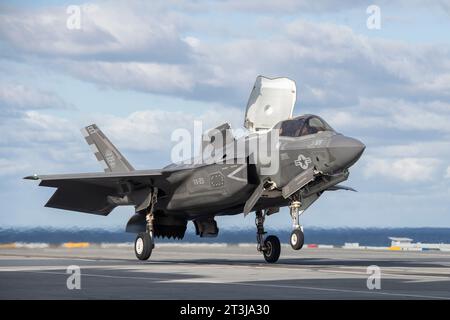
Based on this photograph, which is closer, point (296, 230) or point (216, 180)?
point (296, 230)

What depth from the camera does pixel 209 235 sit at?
3002cm

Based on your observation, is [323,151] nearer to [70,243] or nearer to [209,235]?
[209,235]

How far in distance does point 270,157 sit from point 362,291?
32.7 feet

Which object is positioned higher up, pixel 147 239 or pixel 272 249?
pixel 147 239

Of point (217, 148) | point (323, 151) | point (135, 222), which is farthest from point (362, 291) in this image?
point (135, 222)

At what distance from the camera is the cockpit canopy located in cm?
2550

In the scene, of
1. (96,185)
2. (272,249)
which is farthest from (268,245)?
(96,185)

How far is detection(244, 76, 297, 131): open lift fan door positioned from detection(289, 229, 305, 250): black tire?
4.72 m

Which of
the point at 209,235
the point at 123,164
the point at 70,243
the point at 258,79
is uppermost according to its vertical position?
the point at 258,79

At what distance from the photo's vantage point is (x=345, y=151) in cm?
2425

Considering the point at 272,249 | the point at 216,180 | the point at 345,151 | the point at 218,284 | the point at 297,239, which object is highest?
the point at 345,151

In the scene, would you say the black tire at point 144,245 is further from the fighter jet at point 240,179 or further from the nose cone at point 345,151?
the nose cone at point 345,151

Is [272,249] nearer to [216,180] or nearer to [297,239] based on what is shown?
[216,180]

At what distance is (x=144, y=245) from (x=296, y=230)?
6.31 m
